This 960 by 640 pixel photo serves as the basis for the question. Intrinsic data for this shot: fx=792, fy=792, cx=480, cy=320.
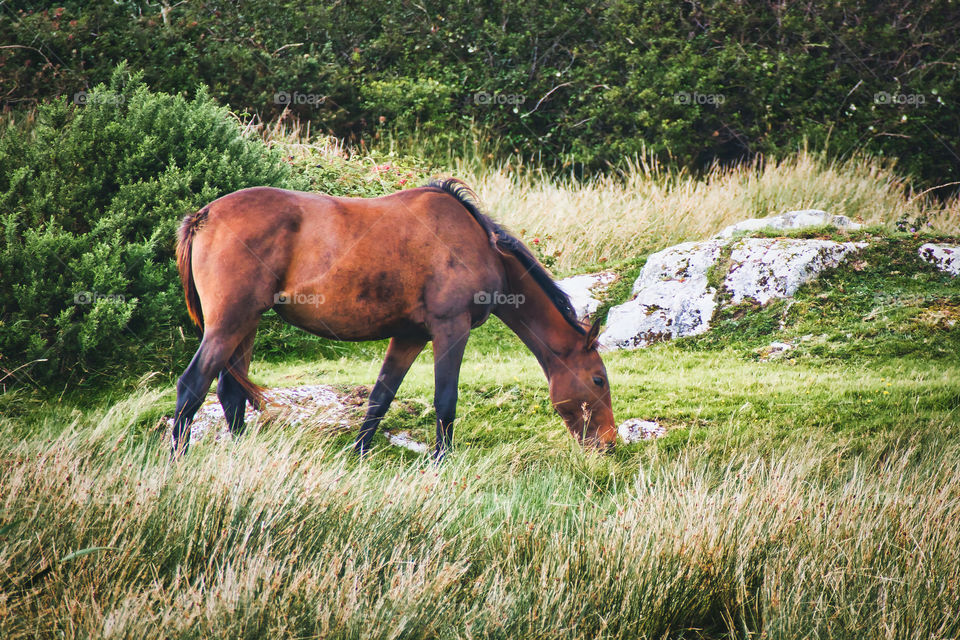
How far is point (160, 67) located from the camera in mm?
12273

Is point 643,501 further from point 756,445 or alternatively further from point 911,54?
point 911,54

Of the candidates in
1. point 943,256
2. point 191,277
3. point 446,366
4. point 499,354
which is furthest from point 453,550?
point 943,256

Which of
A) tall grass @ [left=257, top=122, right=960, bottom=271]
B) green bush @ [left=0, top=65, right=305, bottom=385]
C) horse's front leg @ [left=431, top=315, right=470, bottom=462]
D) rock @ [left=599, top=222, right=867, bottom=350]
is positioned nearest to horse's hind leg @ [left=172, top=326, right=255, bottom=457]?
horse's front leg @ [left=431, top=315, right=470, bottom=462]

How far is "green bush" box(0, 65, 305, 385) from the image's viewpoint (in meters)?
6.84

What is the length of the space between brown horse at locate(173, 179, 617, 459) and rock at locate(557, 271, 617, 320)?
3.85 meters

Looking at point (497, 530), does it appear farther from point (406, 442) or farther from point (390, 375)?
point (406, 442)

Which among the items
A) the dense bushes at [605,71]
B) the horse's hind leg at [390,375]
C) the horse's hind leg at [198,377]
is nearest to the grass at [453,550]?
the horse's hind leg at [198,377]

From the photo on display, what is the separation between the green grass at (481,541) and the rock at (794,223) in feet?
15.3

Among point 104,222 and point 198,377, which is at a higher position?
point 104,222

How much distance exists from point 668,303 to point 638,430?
3.15 meters

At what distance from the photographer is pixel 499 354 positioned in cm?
876

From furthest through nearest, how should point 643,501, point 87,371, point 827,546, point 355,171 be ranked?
1. point 355,171
2. point 87,371
3. point 643,501
4. point 827,546

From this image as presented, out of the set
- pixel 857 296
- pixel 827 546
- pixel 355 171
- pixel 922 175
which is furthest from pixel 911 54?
pixel 827 546

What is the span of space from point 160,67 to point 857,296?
10.4 metres
